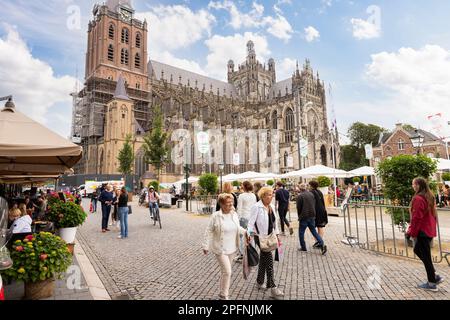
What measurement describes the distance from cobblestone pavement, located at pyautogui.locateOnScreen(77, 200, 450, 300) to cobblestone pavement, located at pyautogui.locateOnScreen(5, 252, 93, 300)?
0.37m

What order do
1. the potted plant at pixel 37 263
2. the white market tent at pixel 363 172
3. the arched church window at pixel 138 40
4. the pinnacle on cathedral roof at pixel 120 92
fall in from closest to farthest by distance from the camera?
the potted plant at pixel 37 263, the white market tent at pixel 363 172, the pinnacle on cathedral roof at pixel 120 92, the arched church window at pixel 138 40

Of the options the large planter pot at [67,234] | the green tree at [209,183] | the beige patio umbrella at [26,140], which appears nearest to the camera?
the beige patio umbrella at [26,140]

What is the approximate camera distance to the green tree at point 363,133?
5386 cm

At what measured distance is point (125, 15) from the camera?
4744cm

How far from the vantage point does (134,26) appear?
4697 centimetres

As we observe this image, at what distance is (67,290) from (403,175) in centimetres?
786

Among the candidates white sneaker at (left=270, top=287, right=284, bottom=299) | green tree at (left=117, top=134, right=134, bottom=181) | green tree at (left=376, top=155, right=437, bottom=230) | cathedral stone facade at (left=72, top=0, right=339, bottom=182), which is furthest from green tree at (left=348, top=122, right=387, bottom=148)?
white sneaker at (left=270, top=287, right=284, bottom=299)

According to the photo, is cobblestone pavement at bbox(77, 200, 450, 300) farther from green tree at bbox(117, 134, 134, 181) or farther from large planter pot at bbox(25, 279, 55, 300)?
green tree at bbox(117, 134, 134, 181)

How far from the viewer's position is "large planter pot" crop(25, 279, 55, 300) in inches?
143

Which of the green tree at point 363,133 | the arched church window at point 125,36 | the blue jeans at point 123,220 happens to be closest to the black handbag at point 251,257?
the blue jeans at point 123,220

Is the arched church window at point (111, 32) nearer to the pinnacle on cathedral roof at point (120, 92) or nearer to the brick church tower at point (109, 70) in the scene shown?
the brick church tower at point (109, 70)

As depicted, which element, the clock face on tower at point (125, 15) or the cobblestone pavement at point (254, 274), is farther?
the clock face on tower at point (125, 15)

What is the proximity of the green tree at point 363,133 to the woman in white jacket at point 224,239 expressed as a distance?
57.8 meters

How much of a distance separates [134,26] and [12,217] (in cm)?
5017
